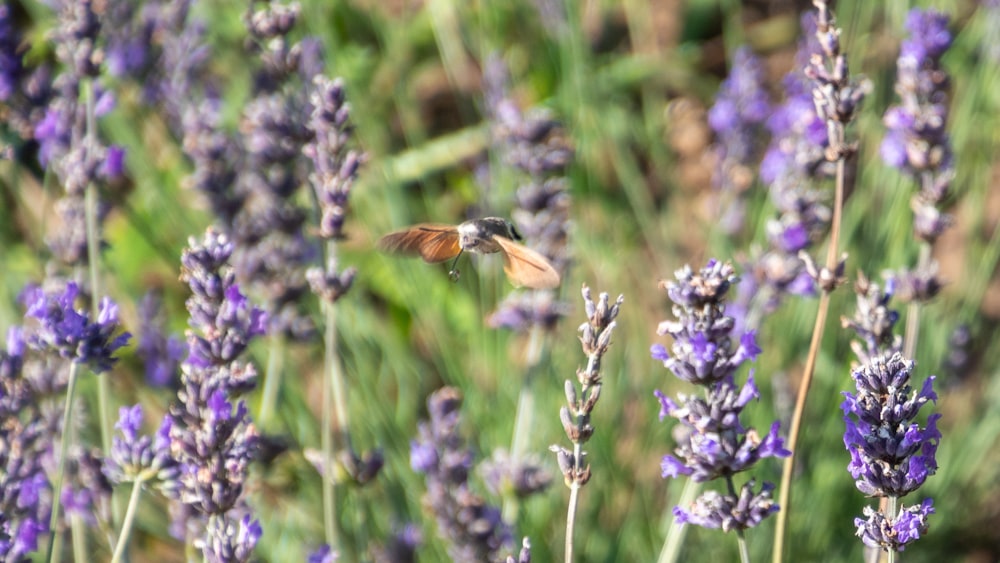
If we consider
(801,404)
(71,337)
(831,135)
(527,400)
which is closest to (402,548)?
(527,400)

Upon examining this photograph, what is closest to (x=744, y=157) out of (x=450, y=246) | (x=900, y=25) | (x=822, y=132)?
(x=900, y=25)

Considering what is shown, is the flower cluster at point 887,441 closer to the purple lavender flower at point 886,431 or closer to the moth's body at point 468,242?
the purple lavender flower at point 886,431

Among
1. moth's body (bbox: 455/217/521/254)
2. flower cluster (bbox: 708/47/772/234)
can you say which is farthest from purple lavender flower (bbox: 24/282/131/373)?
flower cluster (bbox: 708/47/772/234)

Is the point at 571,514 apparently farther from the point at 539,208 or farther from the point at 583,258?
the point at 583,258

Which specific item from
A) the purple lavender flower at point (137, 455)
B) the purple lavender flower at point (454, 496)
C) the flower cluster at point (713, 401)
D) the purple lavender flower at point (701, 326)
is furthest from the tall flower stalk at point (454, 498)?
the purple lavender flower at point (701, 326)

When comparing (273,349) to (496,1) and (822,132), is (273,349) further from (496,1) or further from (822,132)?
(496,1)
